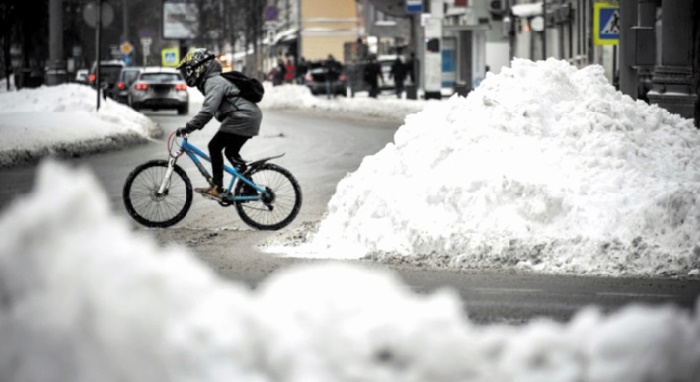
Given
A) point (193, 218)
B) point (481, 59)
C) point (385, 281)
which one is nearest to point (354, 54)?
point (481, 59)

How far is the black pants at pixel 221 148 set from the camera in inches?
549

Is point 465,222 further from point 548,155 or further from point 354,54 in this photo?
point 354,54

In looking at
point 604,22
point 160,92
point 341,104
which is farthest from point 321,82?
point 604,22

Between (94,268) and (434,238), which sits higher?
(94,268)

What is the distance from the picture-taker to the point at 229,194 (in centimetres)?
1402

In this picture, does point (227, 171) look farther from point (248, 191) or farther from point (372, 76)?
point (372, 76)

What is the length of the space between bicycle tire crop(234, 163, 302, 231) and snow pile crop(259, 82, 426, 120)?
2604 cm

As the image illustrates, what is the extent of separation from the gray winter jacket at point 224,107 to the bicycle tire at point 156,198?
2.09 feet

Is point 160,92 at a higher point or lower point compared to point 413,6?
lower

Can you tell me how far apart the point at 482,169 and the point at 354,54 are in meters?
81.4

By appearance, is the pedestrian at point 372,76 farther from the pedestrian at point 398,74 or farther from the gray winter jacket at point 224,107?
the gray winter jacket at point 224,107

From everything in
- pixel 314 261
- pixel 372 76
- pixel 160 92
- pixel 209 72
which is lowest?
pixel 314 261

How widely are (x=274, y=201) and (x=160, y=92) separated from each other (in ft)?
108

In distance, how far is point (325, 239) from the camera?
12.3 m
